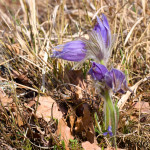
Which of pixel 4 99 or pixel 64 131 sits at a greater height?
pixel 4 99

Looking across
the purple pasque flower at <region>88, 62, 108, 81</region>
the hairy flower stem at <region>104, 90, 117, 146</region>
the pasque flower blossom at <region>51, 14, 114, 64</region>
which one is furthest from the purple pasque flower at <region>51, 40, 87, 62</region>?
the hairy flower stem at <region>104, 90, 117, 146</region>

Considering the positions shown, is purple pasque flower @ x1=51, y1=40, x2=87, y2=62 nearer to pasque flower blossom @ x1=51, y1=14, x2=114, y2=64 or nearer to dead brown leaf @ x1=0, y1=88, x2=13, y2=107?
pasque flower blossom @ x1=51, y1=14, x2=114, y2=64

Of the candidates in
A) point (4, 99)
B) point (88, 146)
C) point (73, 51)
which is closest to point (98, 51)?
point (73, 51)

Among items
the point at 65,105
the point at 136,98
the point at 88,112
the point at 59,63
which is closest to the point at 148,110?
the point at 136,98

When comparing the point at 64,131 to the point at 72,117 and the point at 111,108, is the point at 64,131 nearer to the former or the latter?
the point at 72,117

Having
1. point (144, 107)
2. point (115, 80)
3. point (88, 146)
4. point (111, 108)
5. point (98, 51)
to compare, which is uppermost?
point (98, 51)

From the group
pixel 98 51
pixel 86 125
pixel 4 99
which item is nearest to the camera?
pixel 98 51

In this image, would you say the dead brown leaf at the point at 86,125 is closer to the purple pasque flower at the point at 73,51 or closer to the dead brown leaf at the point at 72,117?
the dead brown leaf at the point at 72,117

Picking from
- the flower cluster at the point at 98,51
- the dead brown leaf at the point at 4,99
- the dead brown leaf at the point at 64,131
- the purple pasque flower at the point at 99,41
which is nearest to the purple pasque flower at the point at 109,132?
the flower cluster at the point at 98,51
